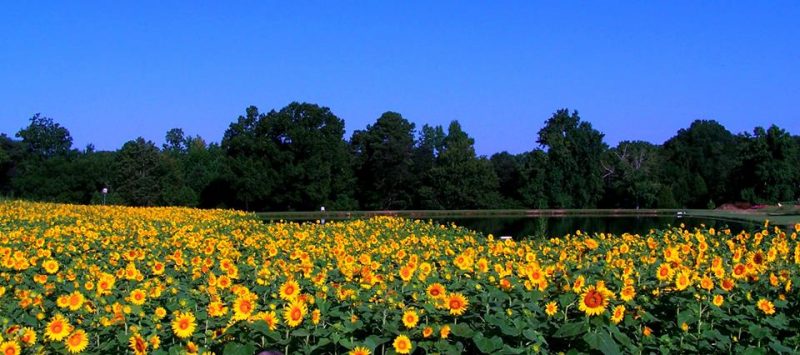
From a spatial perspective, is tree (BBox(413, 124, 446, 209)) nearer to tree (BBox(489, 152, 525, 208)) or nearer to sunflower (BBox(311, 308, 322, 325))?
tree (BBox(489, 152, 525, 208))

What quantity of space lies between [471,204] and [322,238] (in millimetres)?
42168

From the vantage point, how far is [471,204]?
1986 inches

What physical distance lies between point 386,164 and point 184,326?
162ft

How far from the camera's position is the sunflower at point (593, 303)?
2861 millimetres

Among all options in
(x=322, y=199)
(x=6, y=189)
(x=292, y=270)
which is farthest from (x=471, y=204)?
(x=292, y=270)

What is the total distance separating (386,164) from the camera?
52375 millimetres

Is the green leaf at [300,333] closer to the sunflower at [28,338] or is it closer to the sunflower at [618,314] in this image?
the sunflower at [28,338]

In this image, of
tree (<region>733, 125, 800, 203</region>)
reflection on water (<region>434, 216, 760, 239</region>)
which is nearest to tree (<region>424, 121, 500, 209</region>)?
reflection on water (<region>434, 216, 760, 239</region>)

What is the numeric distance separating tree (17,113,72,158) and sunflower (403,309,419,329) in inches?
2528

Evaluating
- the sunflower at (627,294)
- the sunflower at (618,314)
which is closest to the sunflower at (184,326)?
the sunflower at (618,314)

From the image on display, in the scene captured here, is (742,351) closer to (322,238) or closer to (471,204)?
(322,238)

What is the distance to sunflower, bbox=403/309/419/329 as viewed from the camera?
2839 millimetres

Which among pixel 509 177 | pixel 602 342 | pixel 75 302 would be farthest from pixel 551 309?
pixel 509 177

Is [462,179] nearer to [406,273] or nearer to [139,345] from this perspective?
[406,273]
